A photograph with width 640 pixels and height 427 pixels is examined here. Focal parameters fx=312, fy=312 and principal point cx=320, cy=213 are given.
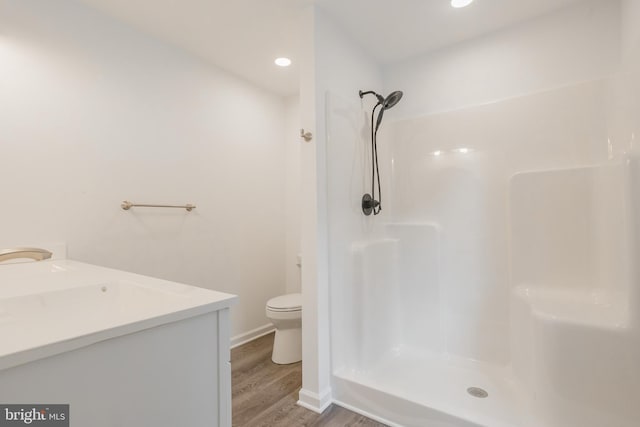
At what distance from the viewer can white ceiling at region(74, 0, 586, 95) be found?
1.85 metres

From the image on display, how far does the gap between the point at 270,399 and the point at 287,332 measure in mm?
538

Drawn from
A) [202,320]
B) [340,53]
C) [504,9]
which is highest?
[504,9]

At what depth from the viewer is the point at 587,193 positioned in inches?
69.4

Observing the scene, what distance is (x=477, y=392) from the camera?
1.77 metres

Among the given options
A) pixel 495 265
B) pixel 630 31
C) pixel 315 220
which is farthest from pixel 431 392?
pixel 630 31

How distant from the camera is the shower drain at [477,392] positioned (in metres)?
1.73

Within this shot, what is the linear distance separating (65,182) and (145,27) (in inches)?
44.5

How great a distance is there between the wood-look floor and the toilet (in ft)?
0.19

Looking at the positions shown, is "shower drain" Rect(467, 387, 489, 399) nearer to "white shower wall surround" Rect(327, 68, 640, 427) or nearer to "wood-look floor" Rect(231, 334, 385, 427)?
"white shower wall surround" Rect(327, 68, 640, 427)

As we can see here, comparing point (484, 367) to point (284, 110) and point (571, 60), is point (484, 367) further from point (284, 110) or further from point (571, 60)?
point (284, 110)

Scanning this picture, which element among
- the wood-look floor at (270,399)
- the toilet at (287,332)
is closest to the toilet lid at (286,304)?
the toilet at (287,332)

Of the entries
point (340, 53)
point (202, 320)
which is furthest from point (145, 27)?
point (202, 320)

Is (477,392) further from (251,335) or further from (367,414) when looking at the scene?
(251,335)

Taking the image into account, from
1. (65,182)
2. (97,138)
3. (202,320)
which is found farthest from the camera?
(97,138)
